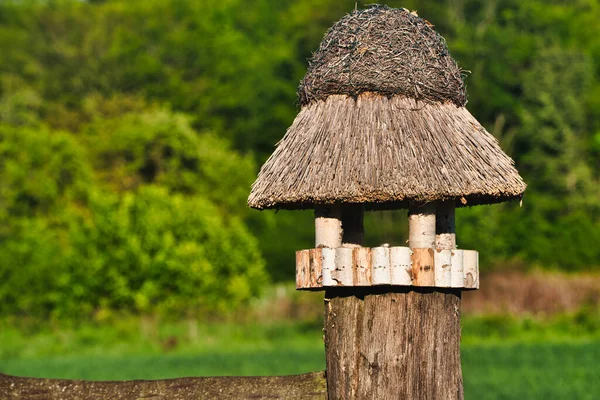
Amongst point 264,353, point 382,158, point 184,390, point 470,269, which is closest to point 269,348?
point 264,353

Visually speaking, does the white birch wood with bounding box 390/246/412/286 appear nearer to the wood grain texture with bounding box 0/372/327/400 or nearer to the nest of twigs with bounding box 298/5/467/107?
the wood grain texture with bounding box 0/372/327/400

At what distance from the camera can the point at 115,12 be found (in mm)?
67500

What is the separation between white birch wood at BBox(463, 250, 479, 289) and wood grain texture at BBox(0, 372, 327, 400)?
1097 millimetres

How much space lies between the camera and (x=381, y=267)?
6281 millimetres

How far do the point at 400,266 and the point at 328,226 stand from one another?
729 mm

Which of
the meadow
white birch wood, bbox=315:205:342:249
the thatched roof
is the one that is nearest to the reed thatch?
the thatched roof

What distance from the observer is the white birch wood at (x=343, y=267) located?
6.34 metres

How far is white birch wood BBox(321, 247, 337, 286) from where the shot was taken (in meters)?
6.39

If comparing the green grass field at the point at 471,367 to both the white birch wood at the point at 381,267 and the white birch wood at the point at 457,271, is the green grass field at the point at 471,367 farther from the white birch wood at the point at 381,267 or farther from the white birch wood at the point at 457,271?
the white birch wood at the point at 381,267

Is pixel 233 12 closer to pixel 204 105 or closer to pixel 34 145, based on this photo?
pixel 204 105

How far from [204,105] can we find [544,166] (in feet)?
65.3

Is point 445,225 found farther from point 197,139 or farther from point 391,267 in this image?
point 197,139

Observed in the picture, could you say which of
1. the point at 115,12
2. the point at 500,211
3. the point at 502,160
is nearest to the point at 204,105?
the point at 115,12

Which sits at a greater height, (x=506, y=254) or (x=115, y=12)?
(x=115, y=12)
